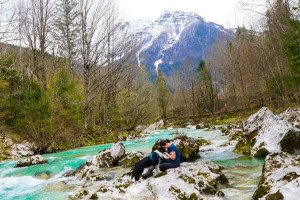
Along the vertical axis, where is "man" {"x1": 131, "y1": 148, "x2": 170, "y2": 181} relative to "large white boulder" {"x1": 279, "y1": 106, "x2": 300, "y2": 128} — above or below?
below

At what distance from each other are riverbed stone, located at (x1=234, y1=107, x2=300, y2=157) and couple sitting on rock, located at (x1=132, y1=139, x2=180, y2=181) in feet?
13.8

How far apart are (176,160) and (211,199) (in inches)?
71.9

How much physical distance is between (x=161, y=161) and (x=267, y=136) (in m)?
5.27

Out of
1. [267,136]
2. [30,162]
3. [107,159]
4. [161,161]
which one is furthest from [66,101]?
[267,136]

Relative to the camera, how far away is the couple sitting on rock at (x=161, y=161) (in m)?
6.26

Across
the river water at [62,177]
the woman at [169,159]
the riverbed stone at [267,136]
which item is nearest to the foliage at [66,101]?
the river water at [62,177]

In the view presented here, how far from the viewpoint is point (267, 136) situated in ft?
30.9

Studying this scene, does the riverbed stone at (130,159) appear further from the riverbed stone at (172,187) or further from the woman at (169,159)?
the riverbed stone at (172,187)

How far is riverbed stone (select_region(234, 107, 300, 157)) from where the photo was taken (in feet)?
28.1

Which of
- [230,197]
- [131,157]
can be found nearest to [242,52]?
[131,157]

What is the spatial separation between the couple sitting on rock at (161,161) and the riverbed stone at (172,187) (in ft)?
1.18

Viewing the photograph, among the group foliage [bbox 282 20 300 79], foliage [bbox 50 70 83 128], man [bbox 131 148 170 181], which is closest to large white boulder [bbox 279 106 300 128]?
foliage [bbox 282 20 300 79]

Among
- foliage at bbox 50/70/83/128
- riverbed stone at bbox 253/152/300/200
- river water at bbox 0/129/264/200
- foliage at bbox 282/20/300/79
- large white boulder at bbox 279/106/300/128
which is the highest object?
foliage at bbox 282/20/300/79

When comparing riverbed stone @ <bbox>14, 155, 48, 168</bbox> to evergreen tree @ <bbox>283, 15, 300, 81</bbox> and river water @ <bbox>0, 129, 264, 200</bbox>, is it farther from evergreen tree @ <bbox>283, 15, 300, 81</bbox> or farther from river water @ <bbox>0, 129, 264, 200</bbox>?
evergreen tree @ <bbox>283, 15, 300, 81</bbox>
